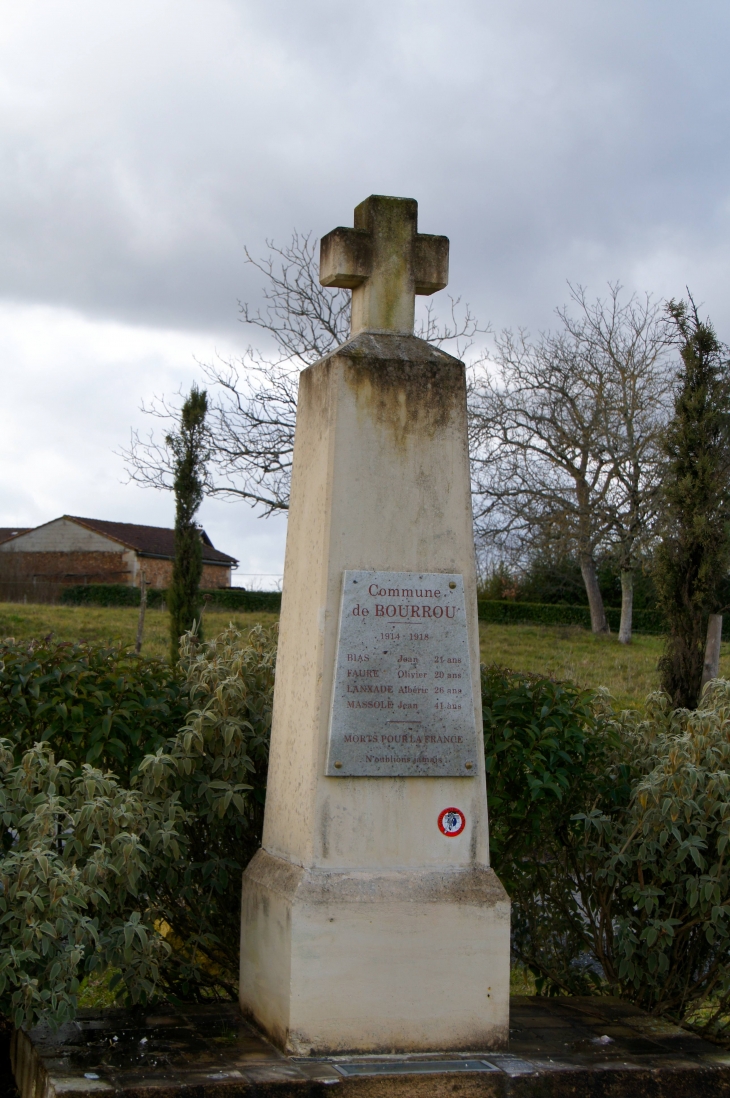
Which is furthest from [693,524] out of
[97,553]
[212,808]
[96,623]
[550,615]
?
[97,553]

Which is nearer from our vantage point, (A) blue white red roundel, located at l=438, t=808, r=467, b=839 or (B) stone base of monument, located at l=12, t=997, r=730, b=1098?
(B) stone base of monument, located at l=12, t=997, r=730, b=1098

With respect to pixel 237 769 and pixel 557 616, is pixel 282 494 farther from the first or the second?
pixel 237 769

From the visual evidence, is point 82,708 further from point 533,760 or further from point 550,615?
point 550,615

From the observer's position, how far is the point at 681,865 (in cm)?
513

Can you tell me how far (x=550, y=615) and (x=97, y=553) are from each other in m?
21.7

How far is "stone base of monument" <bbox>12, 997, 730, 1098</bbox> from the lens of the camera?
392cm

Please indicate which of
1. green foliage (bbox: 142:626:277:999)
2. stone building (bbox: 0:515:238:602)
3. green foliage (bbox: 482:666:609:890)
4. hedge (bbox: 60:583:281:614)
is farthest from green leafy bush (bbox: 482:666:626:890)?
stone building (bbox: 0:515:238:602)

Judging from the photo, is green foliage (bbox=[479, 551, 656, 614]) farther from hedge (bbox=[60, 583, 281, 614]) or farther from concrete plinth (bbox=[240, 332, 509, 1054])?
concrete plinth (bbox=[240, 332, 509, 1054])

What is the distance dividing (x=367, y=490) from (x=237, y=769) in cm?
149

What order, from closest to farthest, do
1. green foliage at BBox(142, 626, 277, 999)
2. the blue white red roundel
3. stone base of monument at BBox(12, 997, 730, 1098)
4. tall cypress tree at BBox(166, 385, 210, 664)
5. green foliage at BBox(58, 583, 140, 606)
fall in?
stone base of monument at BBox(12, 997, 730, 1098), the blue white red roundel, green foliage at BBox(142, 626, 277, 999), tall cypress tree at BBox(166, 385, 210, 664), green foliage at BBox(58, 583, 140, 606)

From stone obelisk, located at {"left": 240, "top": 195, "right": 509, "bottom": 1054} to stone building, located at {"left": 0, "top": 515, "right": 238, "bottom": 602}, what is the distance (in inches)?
1496

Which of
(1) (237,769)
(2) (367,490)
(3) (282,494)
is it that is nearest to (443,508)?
(2) (367,490)

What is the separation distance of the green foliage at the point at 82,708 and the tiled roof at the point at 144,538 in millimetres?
39787

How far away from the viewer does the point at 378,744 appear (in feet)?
14.9
